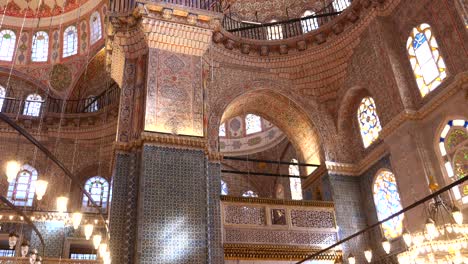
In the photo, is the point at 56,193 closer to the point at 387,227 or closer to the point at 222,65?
the point at 222,65

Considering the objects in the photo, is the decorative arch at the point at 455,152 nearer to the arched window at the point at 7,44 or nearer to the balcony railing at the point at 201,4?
the balcony railing at the point at 201,4

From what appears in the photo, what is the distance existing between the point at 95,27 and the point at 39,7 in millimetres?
2460

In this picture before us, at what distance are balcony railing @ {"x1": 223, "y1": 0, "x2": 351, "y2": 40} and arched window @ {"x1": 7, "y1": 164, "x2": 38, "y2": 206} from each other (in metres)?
7.86

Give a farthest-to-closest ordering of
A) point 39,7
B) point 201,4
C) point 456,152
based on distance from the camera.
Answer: point 39,7, point 201,4, point 456,152

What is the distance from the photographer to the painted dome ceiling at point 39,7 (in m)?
17.1

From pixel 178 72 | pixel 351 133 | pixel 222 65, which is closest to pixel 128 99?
pixel 178 72

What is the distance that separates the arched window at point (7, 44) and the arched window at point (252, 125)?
370 inches

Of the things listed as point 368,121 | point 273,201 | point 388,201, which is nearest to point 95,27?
point 273,201

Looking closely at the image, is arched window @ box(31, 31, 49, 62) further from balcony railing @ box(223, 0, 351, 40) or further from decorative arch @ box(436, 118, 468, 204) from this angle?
decorative arch @ box(436, 118, 468, 204)

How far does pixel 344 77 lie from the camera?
11586 millimetres

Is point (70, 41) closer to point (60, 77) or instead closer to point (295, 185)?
point (60, 77)

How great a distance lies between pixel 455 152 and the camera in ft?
26.8

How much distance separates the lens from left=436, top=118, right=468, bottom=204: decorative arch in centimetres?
795

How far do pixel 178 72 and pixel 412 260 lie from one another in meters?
6.26
